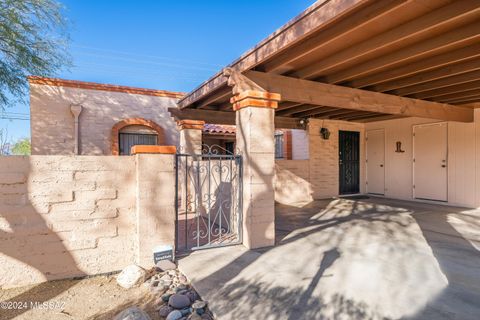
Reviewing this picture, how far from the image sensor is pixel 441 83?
4.29 m

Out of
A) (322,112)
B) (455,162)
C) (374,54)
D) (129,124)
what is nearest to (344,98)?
(374,54)

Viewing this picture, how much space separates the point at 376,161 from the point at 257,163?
6.18 m

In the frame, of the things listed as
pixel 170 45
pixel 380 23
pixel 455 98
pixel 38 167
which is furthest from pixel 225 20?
pixel 38 167

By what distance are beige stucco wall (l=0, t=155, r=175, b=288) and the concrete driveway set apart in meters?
0.66

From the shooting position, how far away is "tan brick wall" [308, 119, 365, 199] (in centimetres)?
768

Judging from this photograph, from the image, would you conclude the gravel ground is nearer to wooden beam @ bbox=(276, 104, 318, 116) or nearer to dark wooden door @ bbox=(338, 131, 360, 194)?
wooden beam @ bbox=(276, 104, 318, 116)

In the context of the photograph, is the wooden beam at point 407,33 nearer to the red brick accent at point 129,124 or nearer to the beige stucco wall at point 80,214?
the beige stucco wall at point 80,214

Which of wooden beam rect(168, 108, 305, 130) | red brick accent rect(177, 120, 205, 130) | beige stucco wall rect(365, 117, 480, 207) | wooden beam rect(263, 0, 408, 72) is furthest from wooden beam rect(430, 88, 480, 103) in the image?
red brick accent rect(177, 120, 205, 130)

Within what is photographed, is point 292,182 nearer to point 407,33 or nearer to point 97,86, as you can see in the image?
point 407,33

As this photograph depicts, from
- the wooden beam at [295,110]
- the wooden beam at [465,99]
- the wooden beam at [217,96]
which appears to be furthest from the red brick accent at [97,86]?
the wooden beam at [465,99]

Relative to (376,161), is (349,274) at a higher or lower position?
lower

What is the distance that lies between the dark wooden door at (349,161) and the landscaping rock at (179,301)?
23.3ft

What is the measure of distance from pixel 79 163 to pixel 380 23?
3.33 m

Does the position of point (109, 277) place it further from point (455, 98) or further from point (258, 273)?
point (455, 98)
